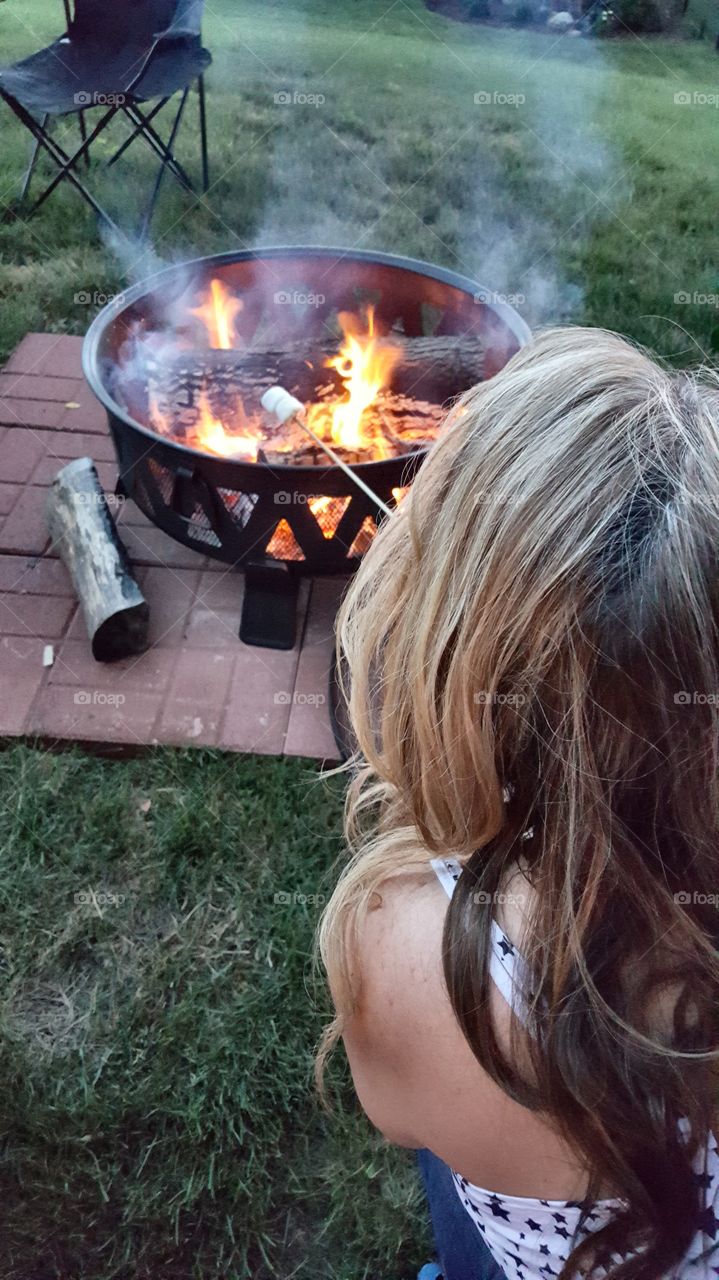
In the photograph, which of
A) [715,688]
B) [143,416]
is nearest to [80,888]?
[143,416]

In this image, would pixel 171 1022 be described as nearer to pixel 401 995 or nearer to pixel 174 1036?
pixel 174 1036

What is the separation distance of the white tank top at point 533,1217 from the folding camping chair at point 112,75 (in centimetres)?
356

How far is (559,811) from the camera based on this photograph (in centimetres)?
78

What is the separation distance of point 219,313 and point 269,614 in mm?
907

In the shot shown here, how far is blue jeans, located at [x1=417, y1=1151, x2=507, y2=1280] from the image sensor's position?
1217 mm

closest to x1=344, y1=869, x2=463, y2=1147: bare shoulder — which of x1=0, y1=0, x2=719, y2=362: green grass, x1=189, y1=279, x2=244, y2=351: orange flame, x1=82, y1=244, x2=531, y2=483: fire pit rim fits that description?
x1=82, y1=244, x2=531, y2=483: fire pit rim

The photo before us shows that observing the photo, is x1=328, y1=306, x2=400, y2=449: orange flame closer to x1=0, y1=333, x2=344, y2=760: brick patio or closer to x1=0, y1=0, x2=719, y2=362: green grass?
x1=0, y1=333, x2=344, y2=760: brick patio

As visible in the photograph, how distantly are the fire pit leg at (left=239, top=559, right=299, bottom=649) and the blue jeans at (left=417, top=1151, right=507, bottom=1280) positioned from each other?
4.33 ft

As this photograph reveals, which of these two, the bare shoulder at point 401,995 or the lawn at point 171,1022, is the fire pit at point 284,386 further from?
the bare shoulder at point 401,995

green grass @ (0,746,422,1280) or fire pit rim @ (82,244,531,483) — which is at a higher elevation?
fire pit rim @ (82,244,531,483)

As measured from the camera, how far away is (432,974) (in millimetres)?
858

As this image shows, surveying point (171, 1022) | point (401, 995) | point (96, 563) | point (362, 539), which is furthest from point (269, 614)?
point (401, 995)

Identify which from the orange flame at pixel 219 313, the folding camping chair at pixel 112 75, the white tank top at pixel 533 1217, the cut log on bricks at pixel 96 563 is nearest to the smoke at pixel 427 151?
the folding camping chair at pixel 112 75

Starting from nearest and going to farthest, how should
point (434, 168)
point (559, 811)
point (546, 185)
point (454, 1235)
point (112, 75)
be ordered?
point (559, 811) → point (454, 1235) → point (112, 75) → point (546, 185) → point (434, 168)
